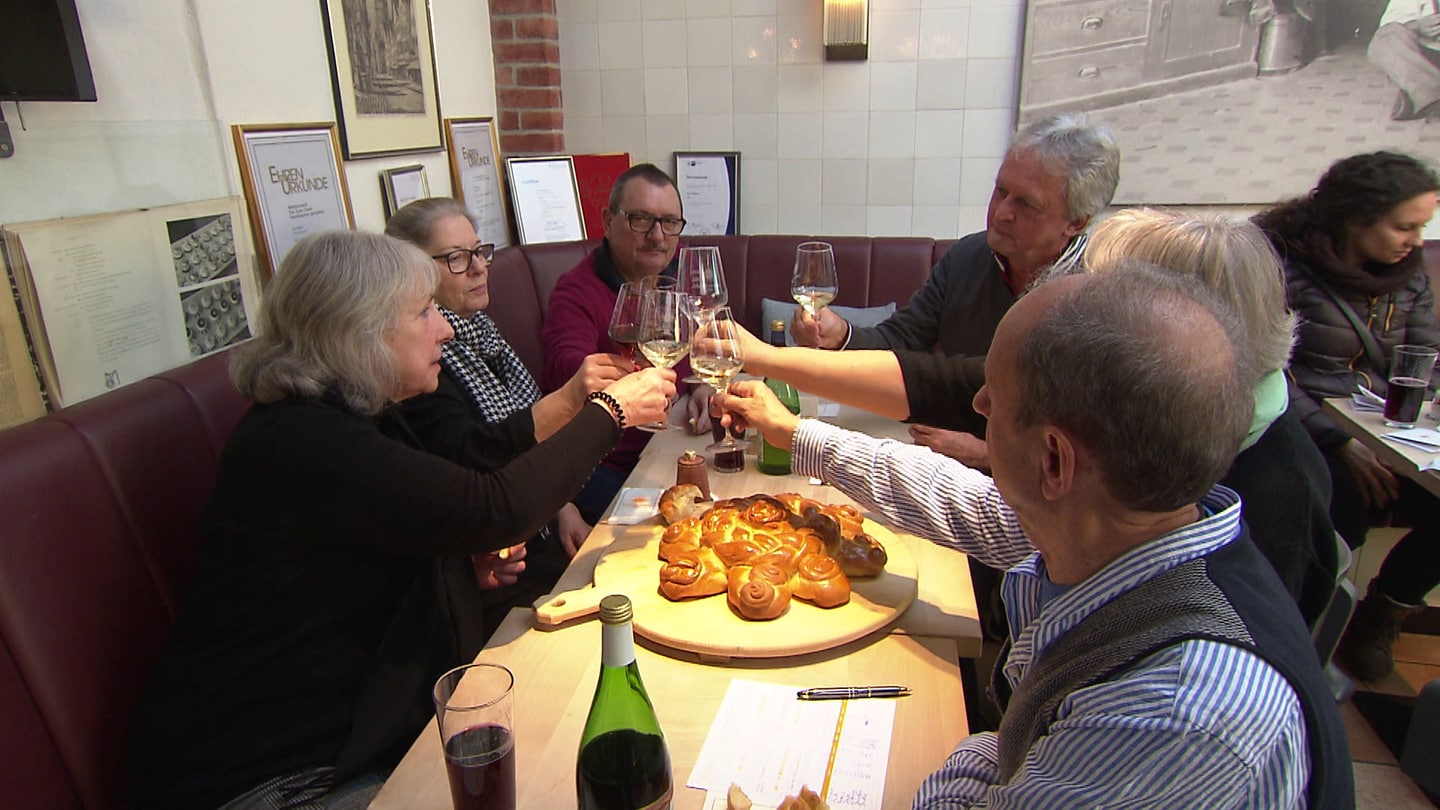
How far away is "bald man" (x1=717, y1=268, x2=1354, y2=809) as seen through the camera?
723mm

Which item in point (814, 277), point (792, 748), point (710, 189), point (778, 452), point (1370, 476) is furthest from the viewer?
point (710, 189)

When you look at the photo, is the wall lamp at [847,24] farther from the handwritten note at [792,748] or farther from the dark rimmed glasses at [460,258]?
the handwritten note at [792,748]

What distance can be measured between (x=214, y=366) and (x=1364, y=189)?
11.1 ft

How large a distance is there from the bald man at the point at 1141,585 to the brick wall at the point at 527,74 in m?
3.65

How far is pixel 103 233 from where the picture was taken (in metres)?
1.82

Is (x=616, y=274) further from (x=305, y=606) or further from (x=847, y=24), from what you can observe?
(x=847, y=24)

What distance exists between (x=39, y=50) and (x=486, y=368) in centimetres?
108

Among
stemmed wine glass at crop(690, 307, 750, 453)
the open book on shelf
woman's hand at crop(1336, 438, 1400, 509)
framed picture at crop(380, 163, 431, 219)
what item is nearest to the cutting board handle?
stemmed wine glass at crop(690, 307, 750, 453)

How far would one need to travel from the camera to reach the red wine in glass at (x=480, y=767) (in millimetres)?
924

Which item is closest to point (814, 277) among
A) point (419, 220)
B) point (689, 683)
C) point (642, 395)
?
point (642, 395)

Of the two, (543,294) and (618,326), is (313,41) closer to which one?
(543,294)

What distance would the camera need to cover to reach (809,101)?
4.07 meters

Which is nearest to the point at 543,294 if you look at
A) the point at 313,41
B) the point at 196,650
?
the point at 313,41

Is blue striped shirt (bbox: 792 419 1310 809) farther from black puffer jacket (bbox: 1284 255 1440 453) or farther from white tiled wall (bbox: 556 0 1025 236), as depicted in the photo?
white tiled wall (bbox: 556 0 1025 236)
